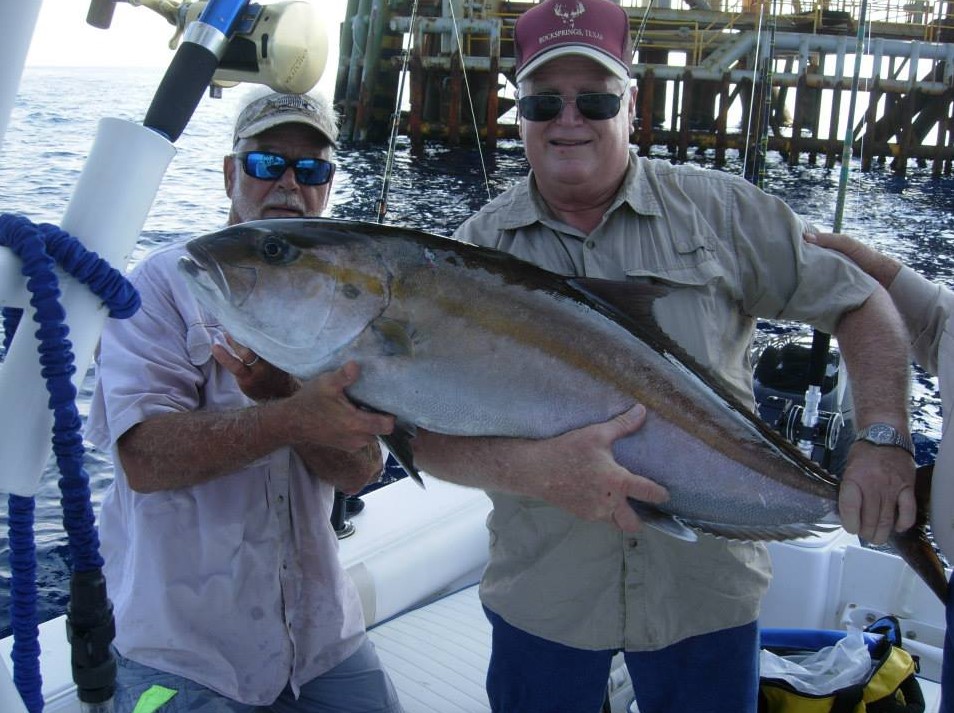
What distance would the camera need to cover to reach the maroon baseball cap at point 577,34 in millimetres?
2564

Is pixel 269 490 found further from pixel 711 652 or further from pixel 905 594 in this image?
pixel 905 594

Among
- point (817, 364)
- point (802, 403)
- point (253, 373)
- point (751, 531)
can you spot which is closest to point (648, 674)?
point (751, 531)

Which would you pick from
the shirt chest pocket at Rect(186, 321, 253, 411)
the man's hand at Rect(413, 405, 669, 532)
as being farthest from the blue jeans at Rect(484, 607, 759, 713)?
the shirt chest pocket at Rect(186, 321, 253, 411)

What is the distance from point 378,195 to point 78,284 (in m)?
15.3

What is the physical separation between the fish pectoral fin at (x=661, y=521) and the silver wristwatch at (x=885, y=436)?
54 cm

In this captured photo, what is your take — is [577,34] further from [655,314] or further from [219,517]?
[219,517]

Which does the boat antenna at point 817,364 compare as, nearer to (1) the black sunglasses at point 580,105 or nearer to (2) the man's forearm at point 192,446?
(1) the black sunglasses at point 580,105

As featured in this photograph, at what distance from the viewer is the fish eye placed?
2.05 metres

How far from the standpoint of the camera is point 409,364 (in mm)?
2035

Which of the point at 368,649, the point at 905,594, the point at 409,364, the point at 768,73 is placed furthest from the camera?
the point at 768,73

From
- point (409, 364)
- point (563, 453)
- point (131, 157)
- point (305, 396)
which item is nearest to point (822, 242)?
point (563, 453)

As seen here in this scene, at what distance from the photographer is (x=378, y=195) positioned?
53.4 feet

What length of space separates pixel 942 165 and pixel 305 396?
35.0 meters

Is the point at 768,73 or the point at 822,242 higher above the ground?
the point at 768,73
